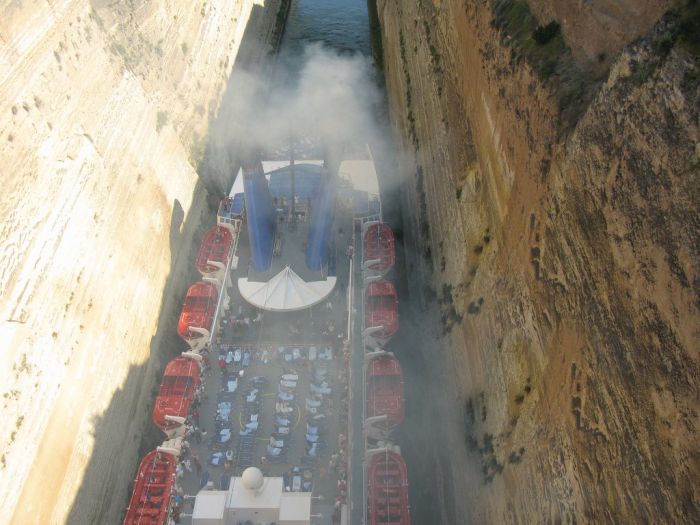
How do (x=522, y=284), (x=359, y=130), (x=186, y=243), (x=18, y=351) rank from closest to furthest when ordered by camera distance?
(x=522, y=284), (x=18, y=351), (x=186, y=243), (x=359, y=130)

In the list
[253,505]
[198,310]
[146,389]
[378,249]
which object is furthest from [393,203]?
[253,505]

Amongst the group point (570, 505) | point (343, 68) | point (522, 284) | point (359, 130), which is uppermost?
point (343, 68)

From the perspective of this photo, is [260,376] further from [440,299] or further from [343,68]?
[343,68]

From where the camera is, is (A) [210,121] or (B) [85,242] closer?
(B) [85,242]

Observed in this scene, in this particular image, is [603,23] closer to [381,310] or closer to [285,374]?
[381,310]

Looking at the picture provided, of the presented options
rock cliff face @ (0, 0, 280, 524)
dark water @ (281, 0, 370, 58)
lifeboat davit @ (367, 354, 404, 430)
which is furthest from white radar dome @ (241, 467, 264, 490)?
dark water @ (281, 0, 370, 58)

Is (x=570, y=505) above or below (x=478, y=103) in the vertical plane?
below

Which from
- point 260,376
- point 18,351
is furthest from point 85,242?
point 260,376
